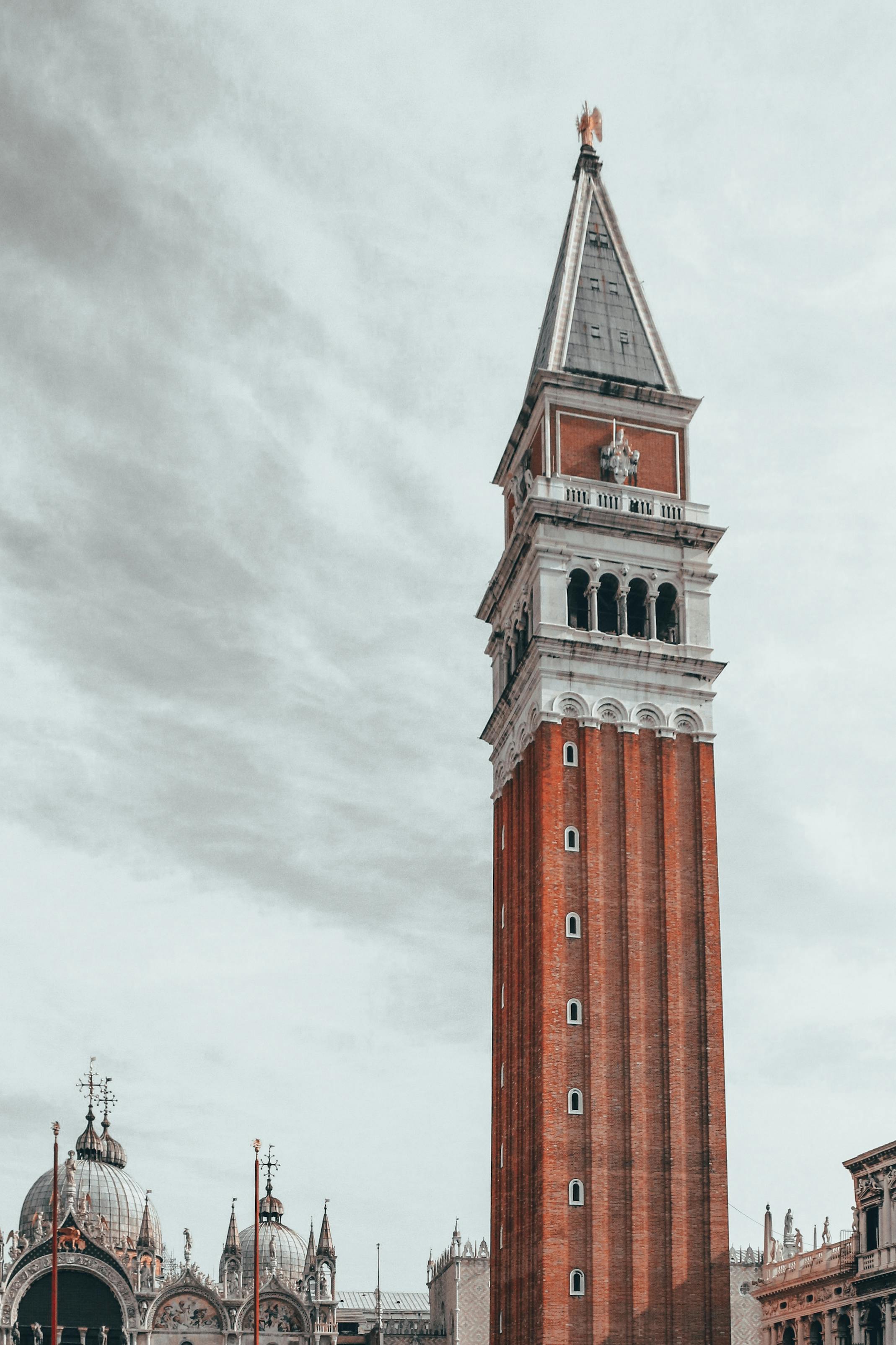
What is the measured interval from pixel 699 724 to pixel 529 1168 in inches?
708

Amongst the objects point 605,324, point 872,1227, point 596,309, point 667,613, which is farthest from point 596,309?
point 872,1227

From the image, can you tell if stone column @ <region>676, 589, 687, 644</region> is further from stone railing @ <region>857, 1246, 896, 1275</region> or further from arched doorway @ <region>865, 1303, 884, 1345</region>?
arched doorway @ <region>865, 1303, 884, 1345</region>

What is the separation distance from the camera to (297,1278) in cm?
9800

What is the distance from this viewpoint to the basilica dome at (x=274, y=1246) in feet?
321

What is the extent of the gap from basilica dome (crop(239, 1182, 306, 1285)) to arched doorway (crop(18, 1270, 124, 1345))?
12.9 m

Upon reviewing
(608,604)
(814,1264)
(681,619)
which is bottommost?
(814,1264)

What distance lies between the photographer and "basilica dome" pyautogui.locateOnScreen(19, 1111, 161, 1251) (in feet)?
314

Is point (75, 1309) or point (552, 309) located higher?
point (552, 309)

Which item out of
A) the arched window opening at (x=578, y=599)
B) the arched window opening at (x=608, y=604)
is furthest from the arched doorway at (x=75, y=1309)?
the arched window opening at (x=608, y=604)

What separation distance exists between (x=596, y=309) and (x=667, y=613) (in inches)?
571

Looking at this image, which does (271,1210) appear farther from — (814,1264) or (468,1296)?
(814,1264)

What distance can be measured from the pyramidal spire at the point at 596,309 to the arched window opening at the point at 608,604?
9.05 meters

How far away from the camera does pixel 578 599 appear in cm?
7069

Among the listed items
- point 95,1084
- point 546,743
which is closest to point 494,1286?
point 546,743
